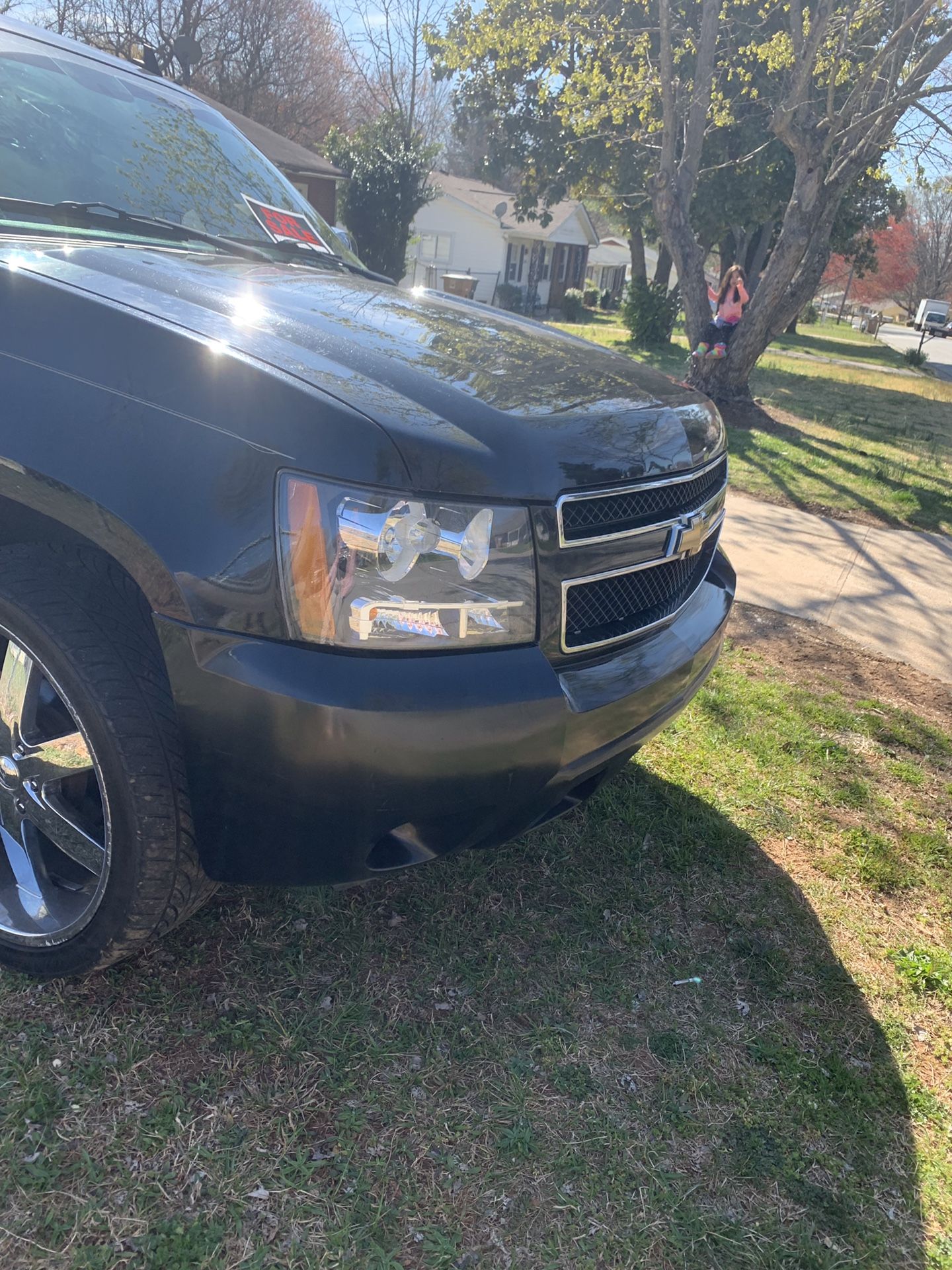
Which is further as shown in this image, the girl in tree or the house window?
the house window

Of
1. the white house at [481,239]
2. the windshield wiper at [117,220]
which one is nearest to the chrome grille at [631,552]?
the windshield wiper at [117,220]

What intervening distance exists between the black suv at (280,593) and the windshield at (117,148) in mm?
509

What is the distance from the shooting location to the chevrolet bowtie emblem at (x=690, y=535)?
2307 millimetres

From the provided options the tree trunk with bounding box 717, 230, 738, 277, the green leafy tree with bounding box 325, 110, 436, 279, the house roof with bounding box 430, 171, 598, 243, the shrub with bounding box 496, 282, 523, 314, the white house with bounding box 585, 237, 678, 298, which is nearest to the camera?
the green leafy tree with bounding box 325, 110, 436, 279

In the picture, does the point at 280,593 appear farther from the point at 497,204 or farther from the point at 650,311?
the point at 497,204

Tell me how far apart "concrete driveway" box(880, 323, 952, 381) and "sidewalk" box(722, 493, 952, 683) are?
21.5 metres

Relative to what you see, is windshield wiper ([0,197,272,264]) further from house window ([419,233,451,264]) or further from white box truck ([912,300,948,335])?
white box truck ([912,300,948,335])

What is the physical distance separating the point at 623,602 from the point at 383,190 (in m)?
23.5

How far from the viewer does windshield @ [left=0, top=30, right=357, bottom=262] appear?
8.71ft

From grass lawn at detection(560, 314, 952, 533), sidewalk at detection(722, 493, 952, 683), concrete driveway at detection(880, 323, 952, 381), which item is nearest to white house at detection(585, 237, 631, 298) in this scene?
concrete driveway at detection(880, 323, 952, 381)

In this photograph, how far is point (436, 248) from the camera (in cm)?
3650

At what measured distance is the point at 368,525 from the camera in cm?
167

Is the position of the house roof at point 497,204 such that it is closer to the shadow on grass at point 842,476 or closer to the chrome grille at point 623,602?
the shadow on grass at point 842,476

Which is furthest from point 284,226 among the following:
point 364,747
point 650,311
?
point 650,311
